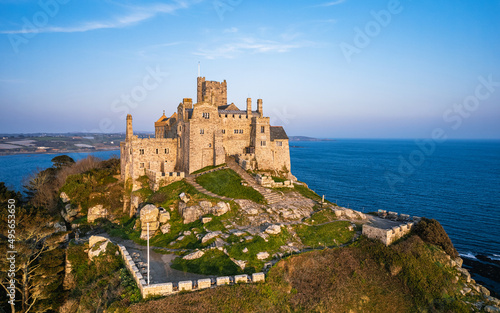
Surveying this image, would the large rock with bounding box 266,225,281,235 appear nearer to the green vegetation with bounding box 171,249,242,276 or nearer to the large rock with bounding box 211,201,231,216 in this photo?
the green vegetation with bounding box 171,249,242,276

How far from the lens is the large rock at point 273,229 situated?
28.3 m

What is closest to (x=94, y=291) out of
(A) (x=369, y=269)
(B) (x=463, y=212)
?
(A) (x=369, y=269)

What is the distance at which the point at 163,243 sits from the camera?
29328 millimetres

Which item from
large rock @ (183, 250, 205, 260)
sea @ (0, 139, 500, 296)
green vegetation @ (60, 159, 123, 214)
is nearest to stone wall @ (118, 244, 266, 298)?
large rock @ (183, 250, 205, 260)

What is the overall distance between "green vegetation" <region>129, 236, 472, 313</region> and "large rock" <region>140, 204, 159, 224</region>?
1409 cm

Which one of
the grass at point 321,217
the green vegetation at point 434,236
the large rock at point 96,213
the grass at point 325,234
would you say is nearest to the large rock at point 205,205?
the grass at point 325,234

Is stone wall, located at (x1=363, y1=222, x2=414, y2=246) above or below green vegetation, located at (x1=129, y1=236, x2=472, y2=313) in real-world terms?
above

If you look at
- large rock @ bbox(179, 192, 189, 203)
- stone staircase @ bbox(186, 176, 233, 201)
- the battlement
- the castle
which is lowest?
large rock @ bbox(179, 192, 189, 203)

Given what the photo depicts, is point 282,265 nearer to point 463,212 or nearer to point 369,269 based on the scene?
point 369,269

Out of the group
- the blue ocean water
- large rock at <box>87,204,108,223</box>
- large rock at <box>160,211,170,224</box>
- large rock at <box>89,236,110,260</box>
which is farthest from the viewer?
the blue ocean water

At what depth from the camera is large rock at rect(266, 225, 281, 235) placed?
28.3 meters

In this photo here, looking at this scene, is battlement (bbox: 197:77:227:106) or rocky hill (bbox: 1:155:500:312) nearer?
rocky hill (bbox: 1:155:500:312)

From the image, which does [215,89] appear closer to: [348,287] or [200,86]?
[200,86]

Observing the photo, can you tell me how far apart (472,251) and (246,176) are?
107ft
